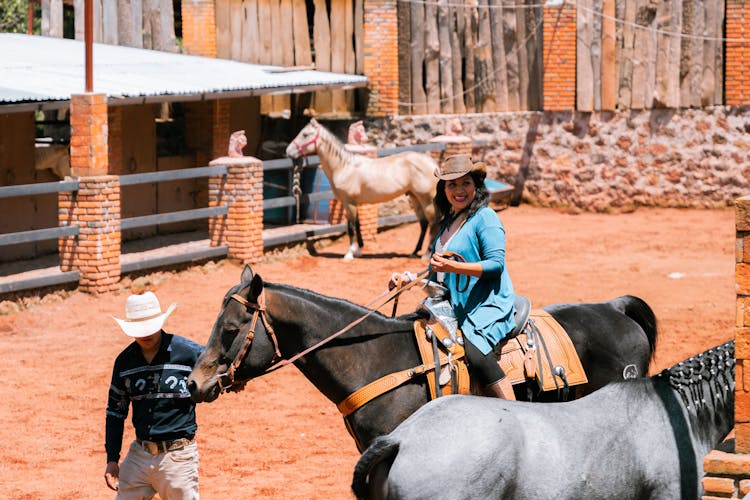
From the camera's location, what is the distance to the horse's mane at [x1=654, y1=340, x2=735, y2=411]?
20.5 ft

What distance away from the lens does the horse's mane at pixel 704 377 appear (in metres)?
6.26

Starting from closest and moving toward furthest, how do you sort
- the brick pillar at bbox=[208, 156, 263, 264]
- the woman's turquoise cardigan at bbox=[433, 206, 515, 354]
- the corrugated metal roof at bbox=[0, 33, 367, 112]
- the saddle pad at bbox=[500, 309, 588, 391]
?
the woman's turquoise cardigan at bbox=[433, 206, 515, 354], the saddle pad at bbox=[500, 309, 588, 391], the corrugated metal roof at bbox=[0, 33, 367, 112], the brick pillar at bbox=[208, 156, 263, 264]

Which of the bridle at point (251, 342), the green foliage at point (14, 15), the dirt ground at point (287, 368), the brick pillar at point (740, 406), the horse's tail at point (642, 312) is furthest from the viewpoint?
the green foliage at point (14, 15)

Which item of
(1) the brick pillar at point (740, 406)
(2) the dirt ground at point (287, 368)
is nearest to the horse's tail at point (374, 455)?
(1) the brick pillar at point (740, 406)

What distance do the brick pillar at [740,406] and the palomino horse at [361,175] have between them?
14.1m

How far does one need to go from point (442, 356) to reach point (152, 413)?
1684 millimetres

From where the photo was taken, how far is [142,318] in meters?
7.12

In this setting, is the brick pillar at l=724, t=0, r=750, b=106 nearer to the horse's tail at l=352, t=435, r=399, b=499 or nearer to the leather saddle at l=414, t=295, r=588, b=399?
the leather saddle at l=414, t=295, r=588, b=399

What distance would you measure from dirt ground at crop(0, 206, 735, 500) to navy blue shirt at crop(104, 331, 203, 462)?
7.86 ft

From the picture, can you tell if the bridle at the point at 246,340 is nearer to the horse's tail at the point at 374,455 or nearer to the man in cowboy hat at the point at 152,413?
the man in cowboy hat at the point at 152,413

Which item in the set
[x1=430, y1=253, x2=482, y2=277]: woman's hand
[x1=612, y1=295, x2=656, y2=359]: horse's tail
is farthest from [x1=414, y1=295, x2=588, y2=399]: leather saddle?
[x1=612, y1=295, x2=656, y2=359]: horse's tail

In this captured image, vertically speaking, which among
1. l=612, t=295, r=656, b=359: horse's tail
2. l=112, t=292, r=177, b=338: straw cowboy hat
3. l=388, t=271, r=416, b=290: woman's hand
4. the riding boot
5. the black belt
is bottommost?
the black belt

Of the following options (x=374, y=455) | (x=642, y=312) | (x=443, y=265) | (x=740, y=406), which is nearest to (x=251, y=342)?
(x=443, y=265)

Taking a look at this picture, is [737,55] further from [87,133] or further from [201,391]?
[201,391]
